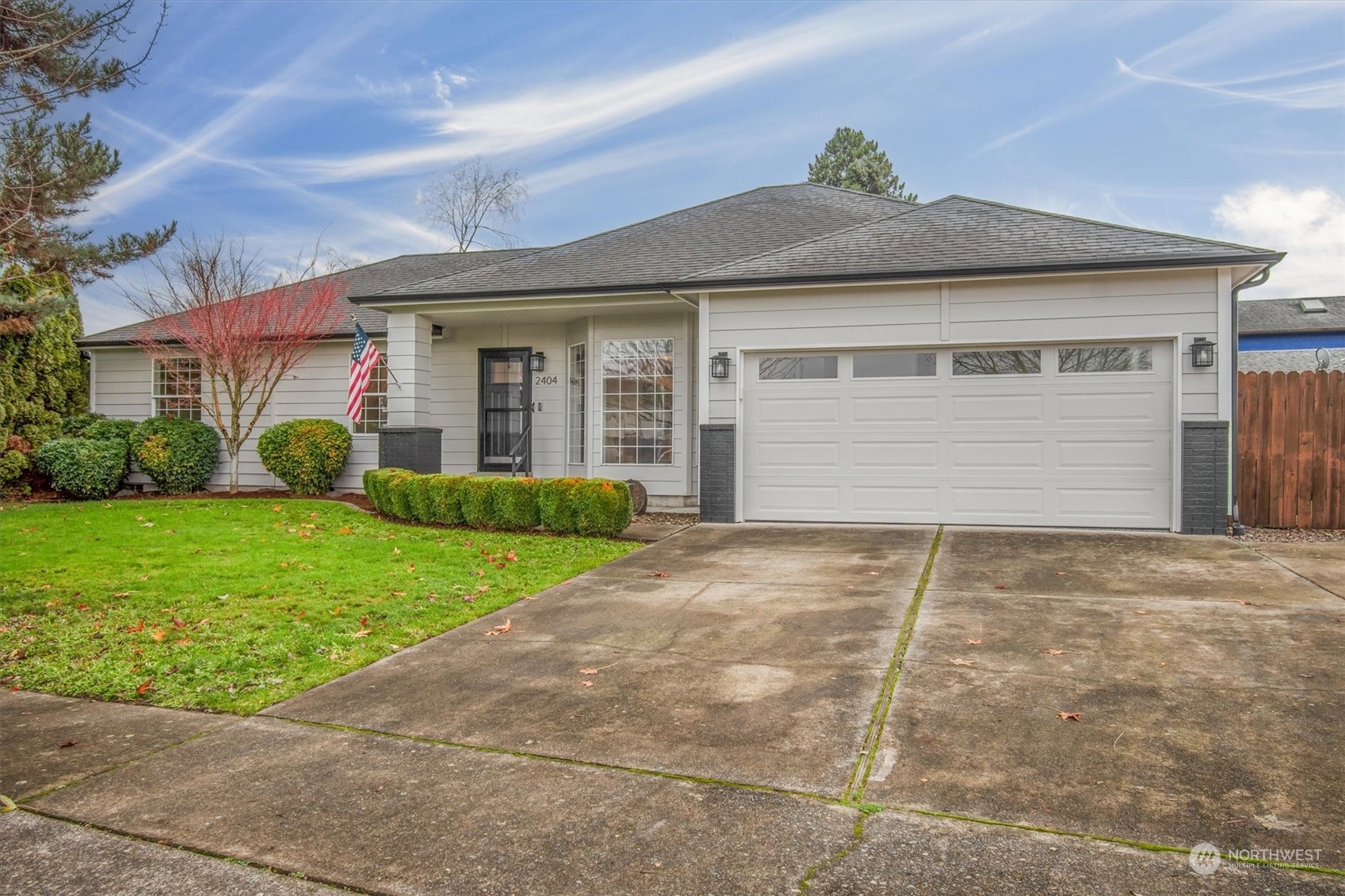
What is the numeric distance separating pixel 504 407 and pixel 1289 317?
20536mm

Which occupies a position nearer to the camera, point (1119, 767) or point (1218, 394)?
point (1119, 767)

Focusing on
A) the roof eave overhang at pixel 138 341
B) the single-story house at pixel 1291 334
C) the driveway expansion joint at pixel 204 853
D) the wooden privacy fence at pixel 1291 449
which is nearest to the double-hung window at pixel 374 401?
the roof eave overhang at pixel 138 341

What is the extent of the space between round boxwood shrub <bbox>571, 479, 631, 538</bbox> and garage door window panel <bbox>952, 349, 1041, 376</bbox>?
→ 4.05 metres

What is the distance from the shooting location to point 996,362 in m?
8.92

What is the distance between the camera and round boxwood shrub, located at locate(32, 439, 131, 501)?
40.4ft

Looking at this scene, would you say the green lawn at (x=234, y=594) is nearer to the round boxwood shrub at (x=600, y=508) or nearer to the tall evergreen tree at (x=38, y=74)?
the round boxwood shrub at (x=600, y=508)

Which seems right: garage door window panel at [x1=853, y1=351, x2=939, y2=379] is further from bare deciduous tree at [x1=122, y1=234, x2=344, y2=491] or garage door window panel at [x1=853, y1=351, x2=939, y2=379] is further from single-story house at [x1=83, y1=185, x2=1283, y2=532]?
bare deciduous tree at [x1=122, y1=234, x2=344, y2=491]

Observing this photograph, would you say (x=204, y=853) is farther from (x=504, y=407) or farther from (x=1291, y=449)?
(x=1291, y=449)

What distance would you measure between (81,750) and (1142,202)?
759 inches

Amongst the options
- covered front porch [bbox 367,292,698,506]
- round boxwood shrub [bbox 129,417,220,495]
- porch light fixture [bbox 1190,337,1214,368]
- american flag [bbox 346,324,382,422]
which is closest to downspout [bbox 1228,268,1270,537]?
porch light fixture [bbox 1190,337,1214,368]

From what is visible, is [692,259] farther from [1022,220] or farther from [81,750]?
[81,750]

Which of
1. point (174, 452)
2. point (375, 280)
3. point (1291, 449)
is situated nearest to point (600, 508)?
point (1291, 449)

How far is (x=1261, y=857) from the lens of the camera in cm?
220

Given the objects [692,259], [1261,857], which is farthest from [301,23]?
[1261,857]
